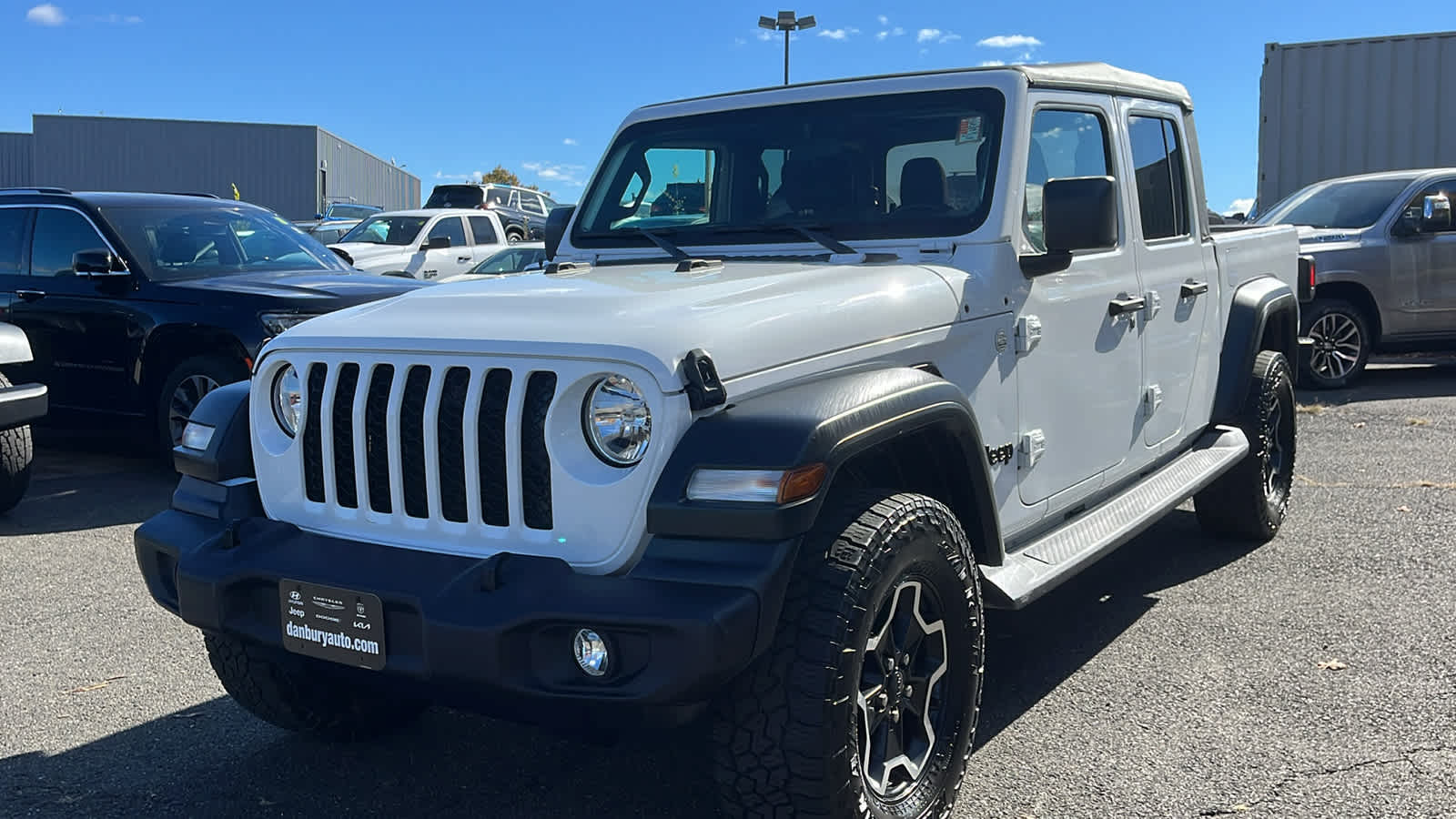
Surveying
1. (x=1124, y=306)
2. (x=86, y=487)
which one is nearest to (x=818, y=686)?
(x=1124, y=306)

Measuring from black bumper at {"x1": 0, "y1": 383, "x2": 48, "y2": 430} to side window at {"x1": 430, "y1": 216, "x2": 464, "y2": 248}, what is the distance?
11.1 meters

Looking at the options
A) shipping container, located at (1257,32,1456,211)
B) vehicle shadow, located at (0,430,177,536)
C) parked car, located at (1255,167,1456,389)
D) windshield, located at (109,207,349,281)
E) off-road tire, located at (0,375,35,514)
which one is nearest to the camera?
off-road tire, located at (0,375,35,514)

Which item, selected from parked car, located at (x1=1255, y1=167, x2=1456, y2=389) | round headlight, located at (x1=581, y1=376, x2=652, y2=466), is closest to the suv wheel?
parked car, located at (x1=1255, y1=167, x2=1456, y2=389)

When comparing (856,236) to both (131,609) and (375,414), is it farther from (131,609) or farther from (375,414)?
(131,609)

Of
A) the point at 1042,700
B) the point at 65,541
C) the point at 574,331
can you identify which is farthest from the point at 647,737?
the point at 65,541

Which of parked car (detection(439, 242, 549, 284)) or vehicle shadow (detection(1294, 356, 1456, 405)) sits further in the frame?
parked car (detection(439, 242, 549, 284))

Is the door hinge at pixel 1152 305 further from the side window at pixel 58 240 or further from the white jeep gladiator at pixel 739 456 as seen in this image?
the side window at pixel 58 240

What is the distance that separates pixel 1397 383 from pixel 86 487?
1052cm

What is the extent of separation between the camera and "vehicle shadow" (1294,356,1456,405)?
10.6 meters

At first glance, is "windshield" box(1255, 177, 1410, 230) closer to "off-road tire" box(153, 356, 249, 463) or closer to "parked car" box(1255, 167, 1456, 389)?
"parked car" box(1255, 167, 1456, 389)

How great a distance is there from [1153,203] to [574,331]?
289 centimetres

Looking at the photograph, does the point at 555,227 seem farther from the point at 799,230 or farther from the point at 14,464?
the point at 14,464

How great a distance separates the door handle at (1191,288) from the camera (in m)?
4.91

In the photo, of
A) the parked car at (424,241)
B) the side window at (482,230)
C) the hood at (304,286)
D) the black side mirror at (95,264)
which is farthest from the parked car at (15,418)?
the side window at (482,230)
